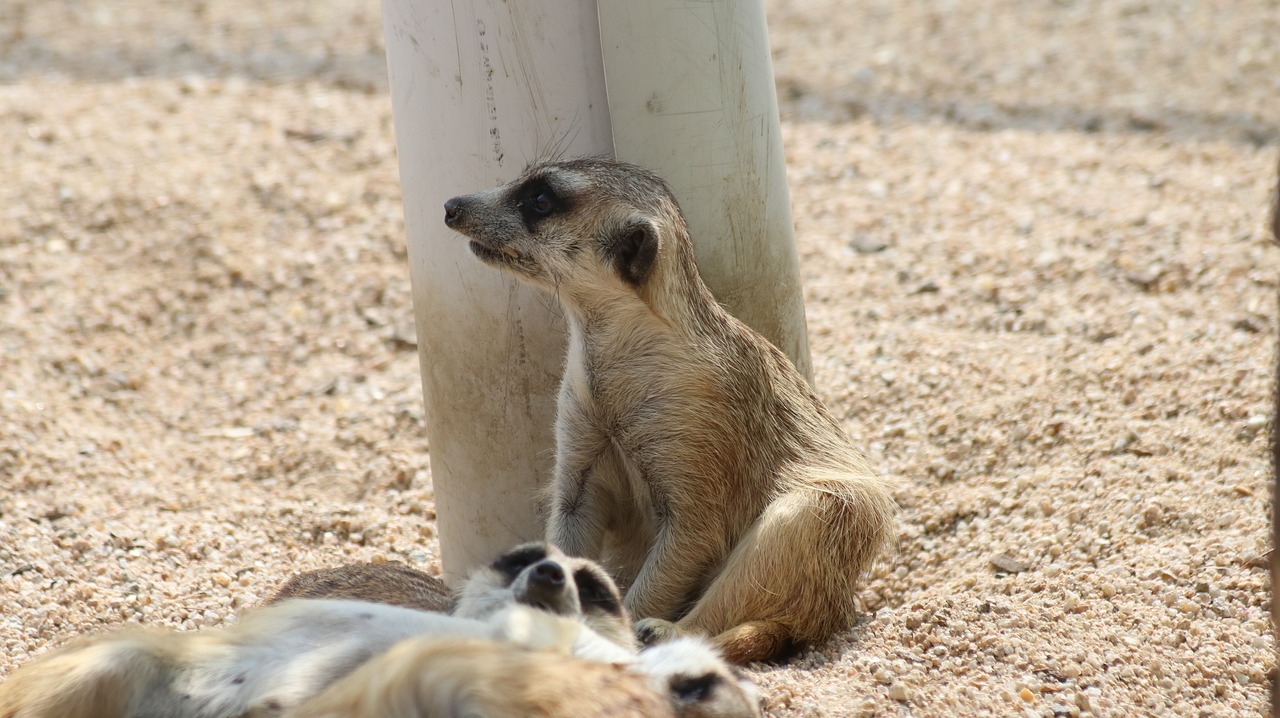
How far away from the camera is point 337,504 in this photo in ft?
12.8

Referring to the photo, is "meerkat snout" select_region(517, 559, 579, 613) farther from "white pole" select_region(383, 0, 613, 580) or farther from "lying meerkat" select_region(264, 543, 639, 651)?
"white pole" select_region(383, 0, 613, 580)

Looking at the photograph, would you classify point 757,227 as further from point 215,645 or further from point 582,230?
point 215,645

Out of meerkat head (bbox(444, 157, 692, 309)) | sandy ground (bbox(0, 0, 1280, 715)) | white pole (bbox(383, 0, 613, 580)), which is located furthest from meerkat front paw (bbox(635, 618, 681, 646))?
meerkat head (bbox(444, 157, 692, 309))

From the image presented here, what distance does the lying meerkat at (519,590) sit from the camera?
235 centimetres

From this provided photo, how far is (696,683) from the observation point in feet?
7.18

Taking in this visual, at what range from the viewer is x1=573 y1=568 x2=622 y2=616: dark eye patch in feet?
8.30

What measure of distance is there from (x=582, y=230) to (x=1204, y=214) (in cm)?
334

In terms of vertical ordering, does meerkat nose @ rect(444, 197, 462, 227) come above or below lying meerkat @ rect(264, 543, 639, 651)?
above

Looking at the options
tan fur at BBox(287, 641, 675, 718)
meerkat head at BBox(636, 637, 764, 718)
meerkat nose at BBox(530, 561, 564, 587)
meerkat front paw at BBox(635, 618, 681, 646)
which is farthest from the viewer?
meerkat front paw at BBox(635, 618, 681, 646)

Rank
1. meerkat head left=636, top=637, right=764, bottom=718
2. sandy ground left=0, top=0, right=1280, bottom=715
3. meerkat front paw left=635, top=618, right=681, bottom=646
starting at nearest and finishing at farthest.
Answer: meerkat head left=636, top=637, right=764, bottom=718 → meerkat front paw left=635, top=618, right=681, bottom=646 → sandy ground left=0, top=0, right=1280, bottom=715

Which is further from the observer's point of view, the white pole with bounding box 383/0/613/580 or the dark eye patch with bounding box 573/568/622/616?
the white pole with bounding box 383/0/613/580

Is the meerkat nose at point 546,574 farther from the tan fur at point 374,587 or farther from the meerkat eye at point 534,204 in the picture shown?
the meerkat eye at point 534,204

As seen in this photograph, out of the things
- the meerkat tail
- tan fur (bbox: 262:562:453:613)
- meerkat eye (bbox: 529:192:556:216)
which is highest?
meerkat eye (bbox: 529:192:556:216)

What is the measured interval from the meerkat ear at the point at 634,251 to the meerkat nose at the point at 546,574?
0.88 meters
